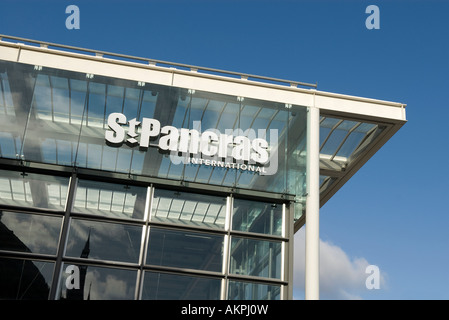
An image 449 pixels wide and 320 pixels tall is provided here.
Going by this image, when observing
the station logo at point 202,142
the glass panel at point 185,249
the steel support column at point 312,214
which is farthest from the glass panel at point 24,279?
the steel support column at point 312,214

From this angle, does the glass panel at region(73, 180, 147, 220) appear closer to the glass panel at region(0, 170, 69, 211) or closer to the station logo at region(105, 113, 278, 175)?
the glass panel at region(0, 170, 69, 211)

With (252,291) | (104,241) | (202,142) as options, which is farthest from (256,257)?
(104,241)

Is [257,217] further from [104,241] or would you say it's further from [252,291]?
[104,241]

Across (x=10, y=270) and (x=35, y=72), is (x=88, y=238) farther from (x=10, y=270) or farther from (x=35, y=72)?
(x=35, y=72)

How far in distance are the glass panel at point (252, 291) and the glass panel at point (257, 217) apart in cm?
148

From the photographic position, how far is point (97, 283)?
1462 cm

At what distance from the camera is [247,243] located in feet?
52.0

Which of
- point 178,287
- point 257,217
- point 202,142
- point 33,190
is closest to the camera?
point 178,287

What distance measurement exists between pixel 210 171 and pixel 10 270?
18.7 feet

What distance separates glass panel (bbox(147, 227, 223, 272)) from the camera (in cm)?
1520

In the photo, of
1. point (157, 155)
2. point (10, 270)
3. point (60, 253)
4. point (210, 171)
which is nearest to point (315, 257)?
point (210, 171)

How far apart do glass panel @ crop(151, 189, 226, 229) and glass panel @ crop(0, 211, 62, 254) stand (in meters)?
2.59

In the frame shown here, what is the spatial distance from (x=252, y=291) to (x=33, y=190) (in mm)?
6301

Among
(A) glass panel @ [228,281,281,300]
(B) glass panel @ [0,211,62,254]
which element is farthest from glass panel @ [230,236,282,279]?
(B) glass panel @ [0,211,62,254]
